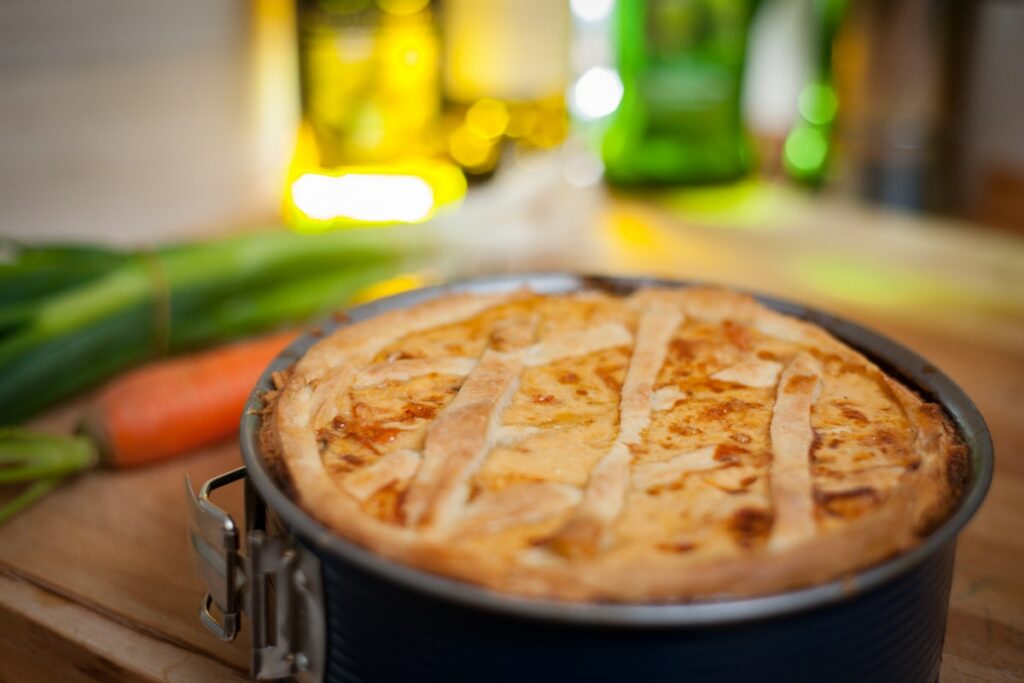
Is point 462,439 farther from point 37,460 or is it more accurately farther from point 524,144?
point 524,144

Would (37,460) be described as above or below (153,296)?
below

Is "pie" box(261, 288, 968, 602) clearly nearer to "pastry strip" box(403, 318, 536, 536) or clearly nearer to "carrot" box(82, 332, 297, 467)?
"pastry strip" box(403, 318, 536, 536)

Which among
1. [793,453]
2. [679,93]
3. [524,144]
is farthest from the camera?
[524,144]

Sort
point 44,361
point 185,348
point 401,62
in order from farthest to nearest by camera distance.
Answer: point 401,62 < point 185,348 < point 44,361

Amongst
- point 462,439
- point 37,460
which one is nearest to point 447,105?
point 37,460

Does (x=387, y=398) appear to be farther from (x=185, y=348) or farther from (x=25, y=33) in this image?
(x=25, y=33)

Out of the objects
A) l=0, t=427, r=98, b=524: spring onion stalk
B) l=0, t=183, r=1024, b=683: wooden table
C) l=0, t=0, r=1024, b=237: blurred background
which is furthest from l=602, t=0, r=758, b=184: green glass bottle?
l=0, t=427, r=98, b=524: spring onion stalk

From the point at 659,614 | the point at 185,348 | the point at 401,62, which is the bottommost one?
the point at 185,348

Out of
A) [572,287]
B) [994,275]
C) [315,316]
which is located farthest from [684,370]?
[994,275]
